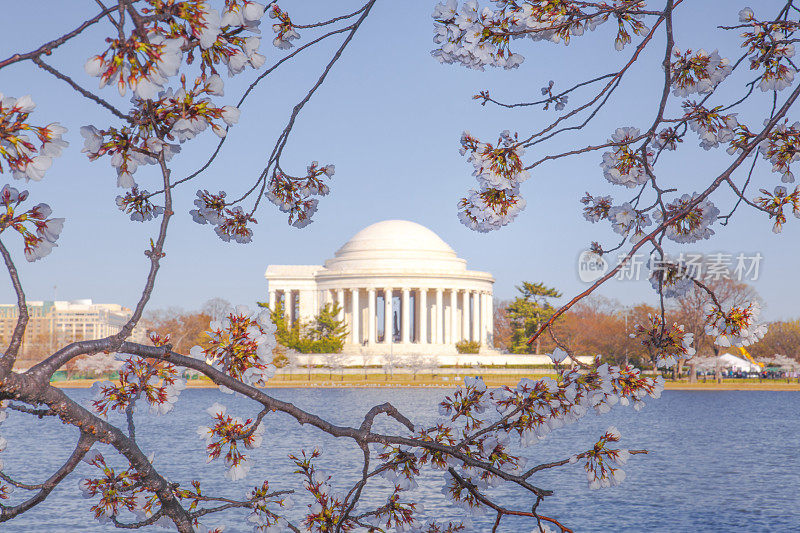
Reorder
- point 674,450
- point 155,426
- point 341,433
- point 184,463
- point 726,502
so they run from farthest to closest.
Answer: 1. point 155,426
2. point 674,450
3. point 184,463
4. point 726,502
5. point 341,433

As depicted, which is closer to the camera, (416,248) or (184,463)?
(184,463)

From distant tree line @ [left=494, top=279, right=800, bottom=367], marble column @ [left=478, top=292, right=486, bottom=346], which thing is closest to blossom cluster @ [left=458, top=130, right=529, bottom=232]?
distant tree line @ [left=494, top=279, right=800, bottom=367]

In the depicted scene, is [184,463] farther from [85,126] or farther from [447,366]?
[447,366]

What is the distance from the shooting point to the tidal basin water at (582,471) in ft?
62.2

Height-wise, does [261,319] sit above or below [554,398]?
above

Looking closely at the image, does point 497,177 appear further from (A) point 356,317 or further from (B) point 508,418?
(A) point 356,317

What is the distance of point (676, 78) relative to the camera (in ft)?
15.1

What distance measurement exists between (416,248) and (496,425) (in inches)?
3268

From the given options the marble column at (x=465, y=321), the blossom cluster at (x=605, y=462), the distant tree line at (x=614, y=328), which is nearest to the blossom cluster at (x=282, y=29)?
the blossom cluster at (x=605, y=462)

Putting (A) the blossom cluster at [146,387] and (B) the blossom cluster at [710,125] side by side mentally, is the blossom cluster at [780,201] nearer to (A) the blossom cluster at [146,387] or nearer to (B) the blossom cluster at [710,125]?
(B) the blossom cluster at [710,125]

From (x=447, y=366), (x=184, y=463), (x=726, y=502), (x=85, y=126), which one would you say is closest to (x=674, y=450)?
(x=726, y=502)

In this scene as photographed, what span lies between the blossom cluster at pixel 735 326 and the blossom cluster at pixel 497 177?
119 cm

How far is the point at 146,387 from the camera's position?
355 centimetres

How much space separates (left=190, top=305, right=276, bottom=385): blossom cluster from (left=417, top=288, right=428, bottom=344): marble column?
80169 mm
